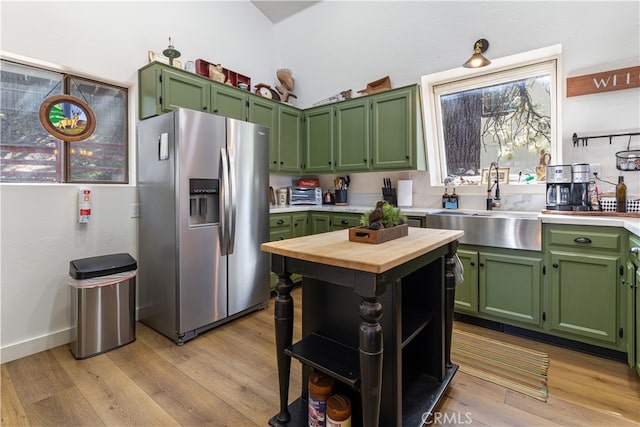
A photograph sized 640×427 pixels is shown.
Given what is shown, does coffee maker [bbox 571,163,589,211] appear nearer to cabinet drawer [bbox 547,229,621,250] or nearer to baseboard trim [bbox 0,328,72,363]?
cabinet drawer [bbox 547,229,621,250]

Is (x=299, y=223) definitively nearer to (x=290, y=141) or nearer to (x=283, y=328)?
(x=290, y=141)

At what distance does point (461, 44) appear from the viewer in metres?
3.28

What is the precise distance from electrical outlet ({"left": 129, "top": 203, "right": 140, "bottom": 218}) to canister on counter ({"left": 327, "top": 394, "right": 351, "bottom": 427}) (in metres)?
2.43

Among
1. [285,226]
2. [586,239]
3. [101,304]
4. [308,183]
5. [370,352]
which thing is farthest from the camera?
[308,183]

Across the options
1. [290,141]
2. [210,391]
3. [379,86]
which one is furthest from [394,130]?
[210,391]

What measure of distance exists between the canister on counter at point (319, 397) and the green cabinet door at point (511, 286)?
71.2 inches

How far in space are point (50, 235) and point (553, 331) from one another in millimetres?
3936

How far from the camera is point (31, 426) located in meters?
1.59

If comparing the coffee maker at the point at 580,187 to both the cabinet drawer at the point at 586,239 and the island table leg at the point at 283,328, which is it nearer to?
the cabinet drawer at the point at 586,239

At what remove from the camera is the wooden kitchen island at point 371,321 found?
1.21m

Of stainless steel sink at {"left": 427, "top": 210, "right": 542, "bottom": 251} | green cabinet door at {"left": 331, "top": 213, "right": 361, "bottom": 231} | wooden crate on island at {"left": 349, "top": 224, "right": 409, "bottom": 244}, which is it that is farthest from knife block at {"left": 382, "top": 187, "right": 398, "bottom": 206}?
wooden crate on island at {"left": 349, "top": 224, "right": 409, "bottom": 244}

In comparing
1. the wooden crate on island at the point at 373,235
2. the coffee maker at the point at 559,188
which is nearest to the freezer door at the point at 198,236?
the wooden crate on island at the point at 373,235

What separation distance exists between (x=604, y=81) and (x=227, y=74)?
3.67 m

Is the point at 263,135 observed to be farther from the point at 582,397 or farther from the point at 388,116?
the point at 582,397
